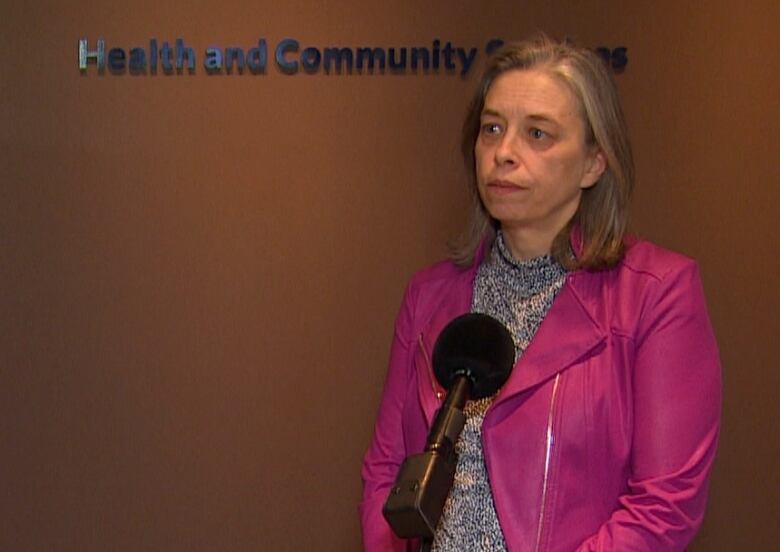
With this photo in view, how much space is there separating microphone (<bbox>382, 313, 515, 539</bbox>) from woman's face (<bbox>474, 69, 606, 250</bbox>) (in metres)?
0.33

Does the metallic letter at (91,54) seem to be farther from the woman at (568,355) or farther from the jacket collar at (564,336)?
the jacket collar at (564,336)

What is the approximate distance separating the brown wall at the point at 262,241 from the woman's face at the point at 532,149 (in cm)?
110

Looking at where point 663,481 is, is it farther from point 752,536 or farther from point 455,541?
point 752,536

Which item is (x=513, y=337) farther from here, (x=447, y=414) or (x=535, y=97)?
(x=447, y=414)

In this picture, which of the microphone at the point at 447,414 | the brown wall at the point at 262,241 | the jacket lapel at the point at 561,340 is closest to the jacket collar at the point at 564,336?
the jacket lapel at the point at 561,340

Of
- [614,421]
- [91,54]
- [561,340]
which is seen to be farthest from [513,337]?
[91,54]

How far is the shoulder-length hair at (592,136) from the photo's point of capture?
5.90ft

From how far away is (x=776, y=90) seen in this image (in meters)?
2.86

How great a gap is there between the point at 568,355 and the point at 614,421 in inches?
5.1

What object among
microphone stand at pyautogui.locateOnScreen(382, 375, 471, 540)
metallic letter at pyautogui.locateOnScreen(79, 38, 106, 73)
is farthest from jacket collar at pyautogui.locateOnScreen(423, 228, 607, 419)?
metallic letter at pyautogui.locateOnScreen(79, 38, 106, 73)

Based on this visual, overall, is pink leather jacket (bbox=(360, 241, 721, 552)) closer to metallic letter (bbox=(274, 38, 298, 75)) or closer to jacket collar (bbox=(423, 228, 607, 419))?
jacket collar (bbox=(423, 228, 607, 419))

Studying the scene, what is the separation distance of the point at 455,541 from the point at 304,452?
1.31 meters

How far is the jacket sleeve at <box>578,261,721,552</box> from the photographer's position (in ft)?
5.29

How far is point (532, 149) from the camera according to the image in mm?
1791
